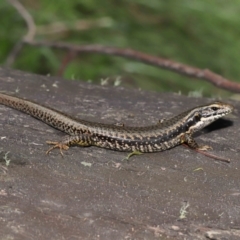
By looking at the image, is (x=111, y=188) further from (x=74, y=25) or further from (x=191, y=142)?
(x=74, y=25)

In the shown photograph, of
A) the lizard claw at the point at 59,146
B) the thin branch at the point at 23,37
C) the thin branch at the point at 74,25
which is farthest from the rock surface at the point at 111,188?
the thin branch at the point at 74,25

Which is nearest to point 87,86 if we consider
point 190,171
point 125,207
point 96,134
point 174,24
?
point 96,134

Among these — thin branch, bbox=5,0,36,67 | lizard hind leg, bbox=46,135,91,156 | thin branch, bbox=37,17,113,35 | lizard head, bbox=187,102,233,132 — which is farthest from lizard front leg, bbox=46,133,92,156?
A: thin branch, bbox=37,17,113,35

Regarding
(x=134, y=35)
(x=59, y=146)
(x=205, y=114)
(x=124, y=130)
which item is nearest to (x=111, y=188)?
(x=59, y=146)

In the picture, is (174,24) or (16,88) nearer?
(16,88)

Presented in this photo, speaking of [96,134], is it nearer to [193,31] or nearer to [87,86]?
[87,86]

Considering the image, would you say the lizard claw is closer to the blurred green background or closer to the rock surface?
the rock surface
